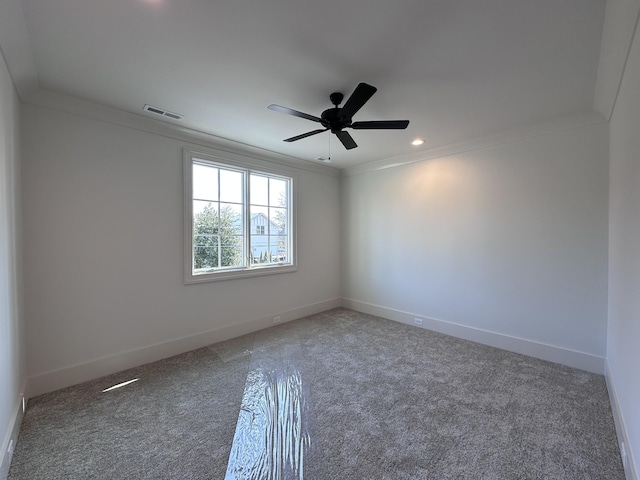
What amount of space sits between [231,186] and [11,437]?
9.75ft

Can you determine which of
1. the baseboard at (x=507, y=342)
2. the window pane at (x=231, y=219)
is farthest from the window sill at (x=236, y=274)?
the baseboard at (x=507, y=342)

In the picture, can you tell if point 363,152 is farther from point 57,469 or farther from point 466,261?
point 57,469

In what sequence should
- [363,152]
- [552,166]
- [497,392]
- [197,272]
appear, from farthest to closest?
[363,152] < [197,272] < [552,166] < [497,392]

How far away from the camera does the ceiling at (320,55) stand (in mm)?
1556

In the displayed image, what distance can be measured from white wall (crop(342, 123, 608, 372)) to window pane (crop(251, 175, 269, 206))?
176 cm

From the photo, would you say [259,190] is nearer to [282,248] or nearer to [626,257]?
[282,248]

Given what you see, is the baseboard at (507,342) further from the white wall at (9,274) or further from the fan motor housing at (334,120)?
the white wall at (9,274)

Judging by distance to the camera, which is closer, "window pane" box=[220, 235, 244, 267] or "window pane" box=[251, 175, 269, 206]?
"window pane" box=[220, 235, 244, 267]

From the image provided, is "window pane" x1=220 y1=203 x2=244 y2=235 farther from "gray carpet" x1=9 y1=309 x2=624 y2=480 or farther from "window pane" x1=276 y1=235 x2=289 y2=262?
"gray carpet" x1=9 y1=309 x2=624 y2=480

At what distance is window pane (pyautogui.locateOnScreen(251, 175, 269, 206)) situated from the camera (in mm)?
4086

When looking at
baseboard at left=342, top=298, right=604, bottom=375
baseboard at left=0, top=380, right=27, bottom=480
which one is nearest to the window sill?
baseboard at left=0, top=380, right=27, bottom=480

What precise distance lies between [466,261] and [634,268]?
204 centimetres

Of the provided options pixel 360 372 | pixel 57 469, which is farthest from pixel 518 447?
pixel 57 469

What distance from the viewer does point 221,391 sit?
2.45 m
